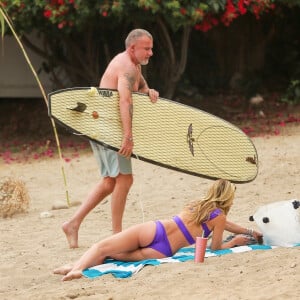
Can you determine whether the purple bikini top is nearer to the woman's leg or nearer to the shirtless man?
the woman's leg

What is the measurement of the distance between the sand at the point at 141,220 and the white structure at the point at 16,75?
3048 millimetres

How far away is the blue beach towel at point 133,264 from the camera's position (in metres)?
5.60

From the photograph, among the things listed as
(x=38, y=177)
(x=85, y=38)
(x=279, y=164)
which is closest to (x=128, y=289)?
(x=279, y=164)

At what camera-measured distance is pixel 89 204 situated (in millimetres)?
6758

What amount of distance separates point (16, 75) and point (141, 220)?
7.13 metres

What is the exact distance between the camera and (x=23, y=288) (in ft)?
18.6

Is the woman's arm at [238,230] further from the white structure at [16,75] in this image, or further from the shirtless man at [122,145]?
the white structure at [16,75]

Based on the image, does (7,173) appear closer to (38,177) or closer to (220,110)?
(38,177)

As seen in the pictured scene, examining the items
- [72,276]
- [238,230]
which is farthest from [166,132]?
[72,276]

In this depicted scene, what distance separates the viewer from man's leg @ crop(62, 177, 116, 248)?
22.0ft

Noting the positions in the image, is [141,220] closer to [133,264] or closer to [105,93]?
[105,93]

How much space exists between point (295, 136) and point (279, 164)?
4.99ft

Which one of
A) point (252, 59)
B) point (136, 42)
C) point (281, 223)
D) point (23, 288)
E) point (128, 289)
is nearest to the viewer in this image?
point (128, 289)

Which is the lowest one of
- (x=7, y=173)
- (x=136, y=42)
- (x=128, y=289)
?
(x=7, y=173)
